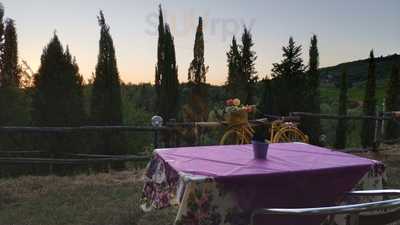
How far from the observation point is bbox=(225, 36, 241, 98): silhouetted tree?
1808 centimetres

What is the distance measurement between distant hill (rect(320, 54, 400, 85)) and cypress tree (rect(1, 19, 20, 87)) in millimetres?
15636

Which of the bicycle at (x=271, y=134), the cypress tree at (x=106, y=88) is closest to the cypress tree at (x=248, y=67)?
the cypress tree at (x=106, y=88)

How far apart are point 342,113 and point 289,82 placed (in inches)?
229

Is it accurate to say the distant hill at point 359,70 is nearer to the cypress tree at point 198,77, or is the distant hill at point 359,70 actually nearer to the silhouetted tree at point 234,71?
the silhouetted tree at point 234,71

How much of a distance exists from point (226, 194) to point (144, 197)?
825 mm

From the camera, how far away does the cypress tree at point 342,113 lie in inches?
823

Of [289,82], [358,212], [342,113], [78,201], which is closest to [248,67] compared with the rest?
[289,82]

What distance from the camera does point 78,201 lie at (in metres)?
3.89

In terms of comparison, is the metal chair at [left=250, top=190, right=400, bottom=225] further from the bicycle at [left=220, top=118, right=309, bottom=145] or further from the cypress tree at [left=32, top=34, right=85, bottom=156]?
the cypress tree at [left=32, top=34, right=85, bottom=156]

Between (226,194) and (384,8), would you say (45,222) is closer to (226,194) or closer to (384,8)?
(226,194)

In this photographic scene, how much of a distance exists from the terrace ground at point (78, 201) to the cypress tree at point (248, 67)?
13009 millimetres

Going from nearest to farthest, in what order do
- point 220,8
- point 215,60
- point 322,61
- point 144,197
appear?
point 144,197, point 220,8, point 215,60, point 322,61

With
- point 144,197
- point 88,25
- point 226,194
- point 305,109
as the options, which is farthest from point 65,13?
point 305,109

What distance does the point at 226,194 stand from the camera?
5.47 ft
